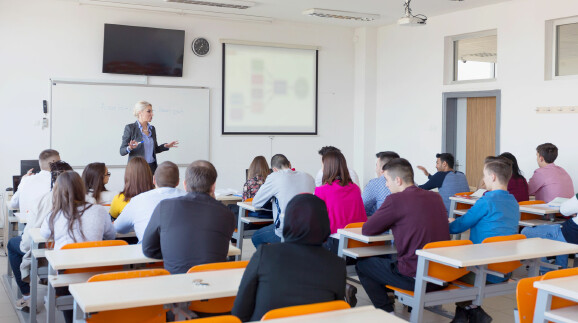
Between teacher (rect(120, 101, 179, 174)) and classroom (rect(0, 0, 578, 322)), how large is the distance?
5.39ft

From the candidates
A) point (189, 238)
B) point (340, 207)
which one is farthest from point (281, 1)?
point (189, 238)

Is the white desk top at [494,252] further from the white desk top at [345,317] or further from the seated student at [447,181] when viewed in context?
the seated student at [447,181]

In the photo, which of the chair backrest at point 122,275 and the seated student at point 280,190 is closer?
the chair backrest at point 122,275

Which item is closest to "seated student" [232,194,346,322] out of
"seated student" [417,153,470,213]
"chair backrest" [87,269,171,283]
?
"chair backrest" [87,269,171,283]

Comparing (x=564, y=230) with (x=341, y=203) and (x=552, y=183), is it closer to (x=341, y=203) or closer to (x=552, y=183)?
(x=552, y=183)

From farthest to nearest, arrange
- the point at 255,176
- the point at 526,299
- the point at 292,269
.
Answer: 1. the point at 255,176
2. the point at 526,299
3. the point at 292,269

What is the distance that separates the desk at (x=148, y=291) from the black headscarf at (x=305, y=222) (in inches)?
16.2

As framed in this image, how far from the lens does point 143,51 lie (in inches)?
356

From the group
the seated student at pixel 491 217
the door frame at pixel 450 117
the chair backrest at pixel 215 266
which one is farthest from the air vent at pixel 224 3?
the chair backrest at pixel 215 266

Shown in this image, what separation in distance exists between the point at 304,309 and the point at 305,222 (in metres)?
0.37

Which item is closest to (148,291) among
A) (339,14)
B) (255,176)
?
(255,176)

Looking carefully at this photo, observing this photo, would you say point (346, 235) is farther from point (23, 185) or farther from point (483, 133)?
point (483, 133)

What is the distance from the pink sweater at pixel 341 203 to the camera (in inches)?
192

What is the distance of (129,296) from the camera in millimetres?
2498
